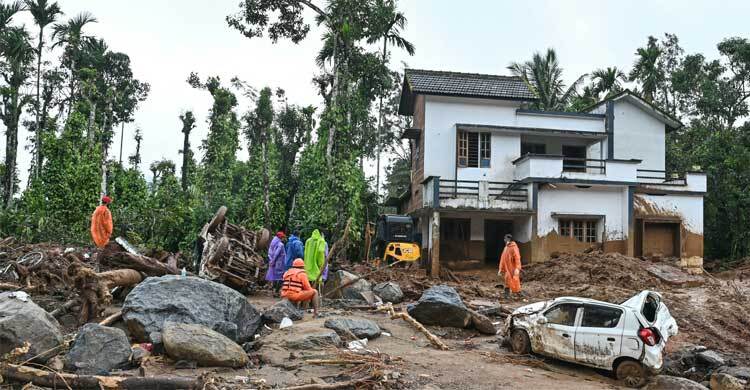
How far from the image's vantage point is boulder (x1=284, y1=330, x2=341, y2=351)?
8.67 meters

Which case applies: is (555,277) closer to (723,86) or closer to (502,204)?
(502,204)

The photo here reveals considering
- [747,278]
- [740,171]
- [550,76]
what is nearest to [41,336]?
[747,278]

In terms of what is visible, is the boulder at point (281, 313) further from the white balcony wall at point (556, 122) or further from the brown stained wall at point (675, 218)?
the brown stained wall at point (675, 218)

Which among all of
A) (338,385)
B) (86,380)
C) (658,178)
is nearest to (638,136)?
(658,178)

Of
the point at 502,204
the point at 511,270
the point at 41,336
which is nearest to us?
the point at 41,336

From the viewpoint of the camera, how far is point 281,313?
1047 cm

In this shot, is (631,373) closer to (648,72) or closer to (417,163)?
(417,163)

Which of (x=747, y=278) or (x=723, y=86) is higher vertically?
(x=723, y=86)

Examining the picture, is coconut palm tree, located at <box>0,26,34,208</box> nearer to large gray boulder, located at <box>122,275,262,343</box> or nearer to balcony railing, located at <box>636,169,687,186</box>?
large gray boulder, located at <box>122,275,262,343</box>

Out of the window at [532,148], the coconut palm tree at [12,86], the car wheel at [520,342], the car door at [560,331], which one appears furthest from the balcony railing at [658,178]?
the coconut palm tree at [12,86]

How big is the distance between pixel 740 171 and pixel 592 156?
6806 mm

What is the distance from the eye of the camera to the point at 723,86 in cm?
3138

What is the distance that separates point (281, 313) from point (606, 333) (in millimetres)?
5511

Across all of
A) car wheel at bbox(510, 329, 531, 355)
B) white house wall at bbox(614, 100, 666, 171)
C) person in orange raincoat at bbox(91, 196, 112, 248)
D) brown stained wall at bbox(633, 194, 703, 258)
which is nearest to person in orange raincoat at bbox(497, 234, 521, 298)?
car wheel at bbox(510, 329, 531, 355)
